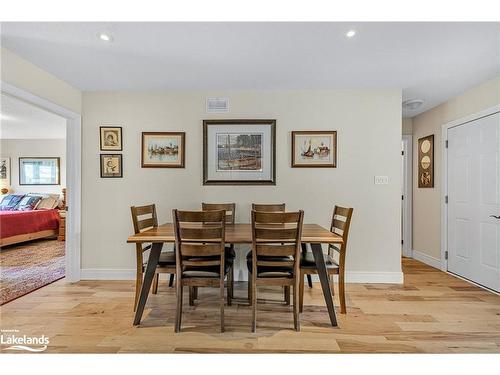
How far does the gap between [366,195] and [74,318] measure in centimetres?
320

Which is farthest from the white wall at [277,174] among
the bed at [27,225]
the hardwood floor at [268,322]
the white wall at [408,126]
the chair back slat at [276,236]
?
the bed at [27,225]

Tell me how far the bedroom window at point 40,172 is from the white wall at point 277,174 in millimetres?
4214

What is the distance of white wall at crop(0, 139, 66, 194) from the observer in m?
6.62

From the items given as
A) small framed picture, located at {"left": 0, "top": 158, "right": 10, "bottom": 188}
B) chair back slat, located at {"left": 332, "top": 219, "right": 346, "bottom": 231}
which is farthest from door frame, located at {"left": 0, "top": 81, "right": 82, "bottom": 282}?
small framed picture, located at {"left": 0, "top": 158, "right": 10, "bottom": 188}

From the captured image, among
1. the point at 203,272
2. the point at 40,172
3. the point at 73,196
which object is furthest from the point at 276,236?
the point at 40,172

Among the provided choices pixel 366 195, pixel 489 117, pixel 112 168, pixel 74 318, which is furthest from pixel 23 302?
pixel 489 117

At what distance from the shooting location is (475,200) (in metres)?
3.21

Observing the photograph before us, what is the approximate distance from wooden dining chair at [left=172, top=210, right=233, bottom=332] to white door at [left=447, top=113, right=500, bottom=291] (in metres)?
2.98

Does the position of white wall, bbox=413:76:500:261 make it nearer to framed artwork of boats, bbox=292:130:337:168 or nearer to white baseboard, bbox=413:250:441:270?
white baseboard, bbox=413:250:441:270

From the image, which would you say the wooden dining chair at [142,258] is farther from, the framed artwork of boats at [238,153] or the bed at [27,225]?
the bed at [27,225]

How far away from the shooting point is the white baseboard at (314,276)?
3229mm

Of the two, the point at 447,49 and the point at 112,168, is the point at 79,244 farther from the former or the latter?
the point at 447,49
